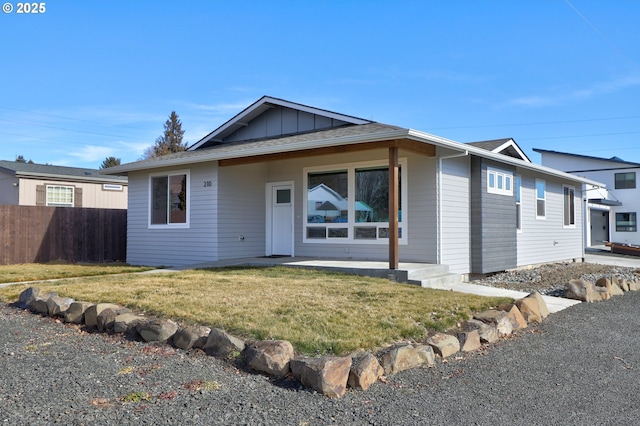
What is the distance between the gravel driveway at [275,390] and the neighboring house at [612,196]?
29.9 metres

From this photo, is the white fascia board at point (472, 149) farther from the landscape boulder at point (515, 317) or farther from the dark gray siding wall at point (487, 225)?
the landscape boulder at point (515, 317)

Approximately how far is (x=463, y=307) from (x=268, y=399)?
13.0 ft

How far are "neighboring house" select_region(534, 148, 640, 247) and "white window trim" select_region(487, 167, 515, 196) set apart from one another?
69.0ft

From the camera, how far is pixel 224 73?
757 inches

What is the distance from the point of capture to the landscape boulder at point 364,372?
4.14m

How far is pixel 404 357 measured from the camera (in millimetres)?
4703

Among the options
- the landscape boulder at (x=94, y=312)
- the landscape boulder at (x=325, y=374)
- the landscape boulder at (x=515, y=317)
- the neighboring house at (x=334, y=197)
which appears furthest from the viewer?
the neighboring house at (x=334, y=197)

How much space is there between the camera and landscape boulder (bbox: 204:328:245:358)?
4.78m

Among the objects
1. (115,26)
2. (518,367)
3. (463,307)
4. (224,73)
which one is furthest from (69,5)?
(518,367)

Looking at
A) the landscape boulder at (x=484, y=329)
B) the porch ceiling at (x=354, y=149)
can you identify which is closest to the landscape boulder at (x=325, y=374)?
the landscape boulder at (x=484, y=329)

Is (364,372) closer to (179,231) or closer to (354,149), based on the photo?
(354,149)

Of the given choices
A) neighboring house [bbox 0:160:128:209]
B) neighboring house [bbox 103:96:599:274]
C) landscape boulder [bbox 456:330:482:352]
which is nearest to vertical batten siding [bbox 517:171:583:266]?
neighboring house [bbox 103:96:599:274]

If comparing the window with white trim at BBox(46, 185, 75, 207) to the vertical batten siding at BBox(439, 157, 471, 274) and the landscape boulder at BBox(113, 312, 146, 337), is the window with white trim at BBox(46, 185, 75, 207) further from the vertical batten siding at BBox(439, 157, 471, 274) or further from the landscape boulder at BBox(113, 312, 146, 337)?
the landscape boulder at BBox(113, 312, 146, 337)

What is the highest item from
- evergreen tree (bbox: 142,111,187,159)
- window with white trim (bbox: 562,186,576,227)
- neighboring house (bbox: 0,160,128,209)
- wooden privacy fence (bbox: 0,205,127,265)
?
evergreen tree (bbox: 142,111,187,159)
